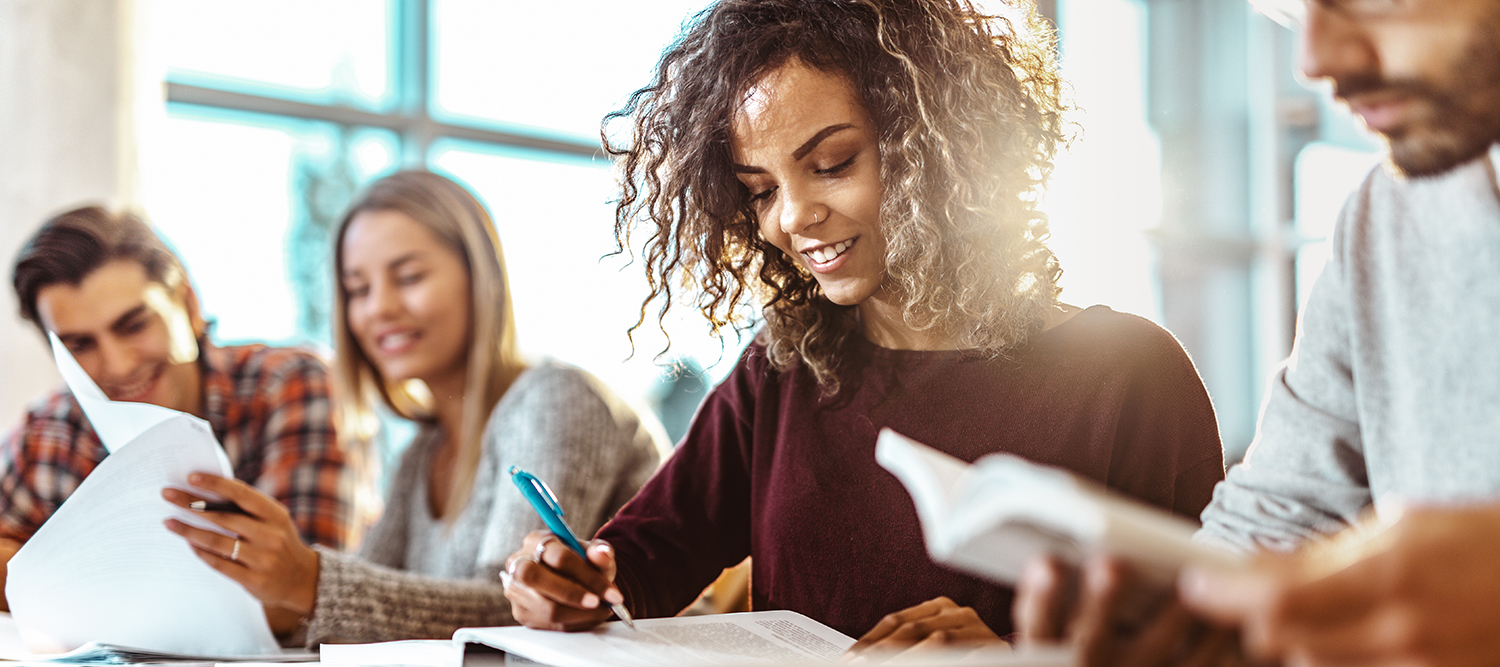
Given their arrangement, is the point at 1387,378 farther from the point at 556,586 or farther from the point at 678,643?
the point at 556,586

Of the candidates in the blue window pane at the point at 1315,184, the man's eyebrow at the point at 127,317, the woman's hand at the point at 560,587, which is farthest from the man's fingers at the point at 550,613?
the blue window pane at the point at 1315,184

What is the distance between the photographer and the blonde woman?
1.16m

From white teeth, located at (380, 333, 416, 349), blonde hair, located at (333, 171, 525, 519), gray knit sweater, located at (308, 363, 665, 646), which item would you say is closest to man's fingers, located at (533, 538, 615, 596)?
gray knit sweater, located at (308, 363, 665, 646)

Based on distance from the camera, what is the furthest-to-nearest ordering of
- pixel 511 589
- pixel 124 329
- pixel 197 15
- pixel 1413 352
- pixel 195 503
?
1. pixel 197 15
2. pixel 124 329
3. pixel 195 503
4. pixel 511 589
5. pixel 1413 352

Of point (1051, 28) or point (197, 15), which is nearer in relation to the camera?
point (1051, 28)

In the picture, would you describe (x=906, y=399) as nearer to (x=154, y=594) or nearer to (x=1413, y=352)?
(x=1413, y=352)

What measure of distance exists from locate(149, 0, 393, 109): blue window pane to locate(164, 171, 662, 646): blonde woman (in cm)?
139

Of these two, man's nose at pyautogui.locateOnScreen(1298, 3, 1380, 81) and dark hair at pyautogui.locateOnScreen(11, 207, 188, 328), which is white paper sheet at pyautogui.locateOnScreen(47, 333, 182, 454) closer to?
dark hair at pyautogui.locateOnScreen(11, 207, 188, 328)

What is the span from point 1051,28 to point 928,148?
242mm

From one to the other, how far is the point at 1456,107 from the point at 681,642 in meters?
0.54

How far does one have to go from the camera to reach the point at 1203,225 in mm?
4352

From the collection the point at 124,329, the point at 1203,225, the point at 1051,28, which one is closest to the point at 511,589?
the point at 1051,28

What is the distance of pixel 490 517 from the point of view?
4.45 ft

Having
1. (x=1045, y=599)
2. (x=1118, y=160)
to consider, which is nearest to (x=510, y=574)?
(x=1045, y=599)
